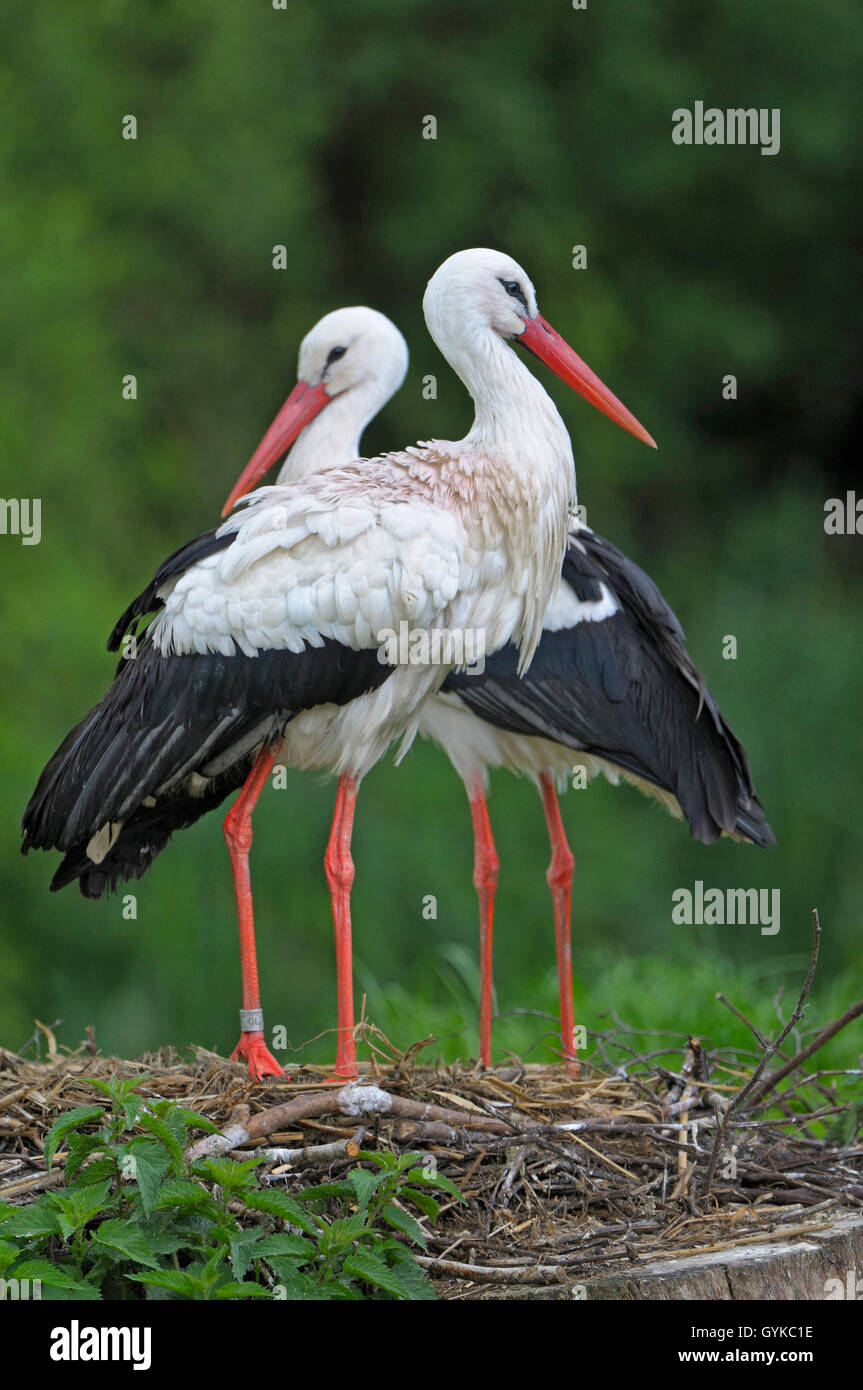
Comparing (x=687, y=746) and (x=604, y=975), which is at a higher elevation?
(x=687, y=746)

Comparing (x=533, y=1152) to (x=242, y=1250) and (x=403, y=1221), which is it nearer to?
(x=403, y=1221)

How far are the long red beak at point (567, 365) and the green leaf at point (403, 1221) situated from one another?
1.51 m

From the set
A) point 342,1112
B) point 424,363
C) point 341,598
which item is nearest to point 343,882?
point 341,598

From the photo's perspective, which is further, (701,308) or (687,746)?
(701,308)

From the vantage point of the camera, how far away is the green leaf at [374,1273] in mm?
2381

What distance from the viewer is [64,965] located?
571cm

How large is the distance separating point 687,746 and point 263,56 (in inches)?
208

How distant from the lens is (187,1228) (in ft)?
8.04

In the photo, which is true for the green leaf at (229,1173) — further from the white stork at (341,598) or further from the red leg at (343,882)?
the red leg at (343,882)

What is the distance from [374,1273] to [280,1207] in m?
0.15

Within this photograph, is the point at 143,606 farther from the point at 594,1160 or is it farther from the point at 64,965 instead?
the point at 64,965

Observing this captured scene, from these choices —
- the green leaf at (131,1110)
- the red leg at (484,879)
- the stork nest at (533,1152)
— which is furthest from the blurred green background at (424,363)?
the green leaf at (131,1110)
